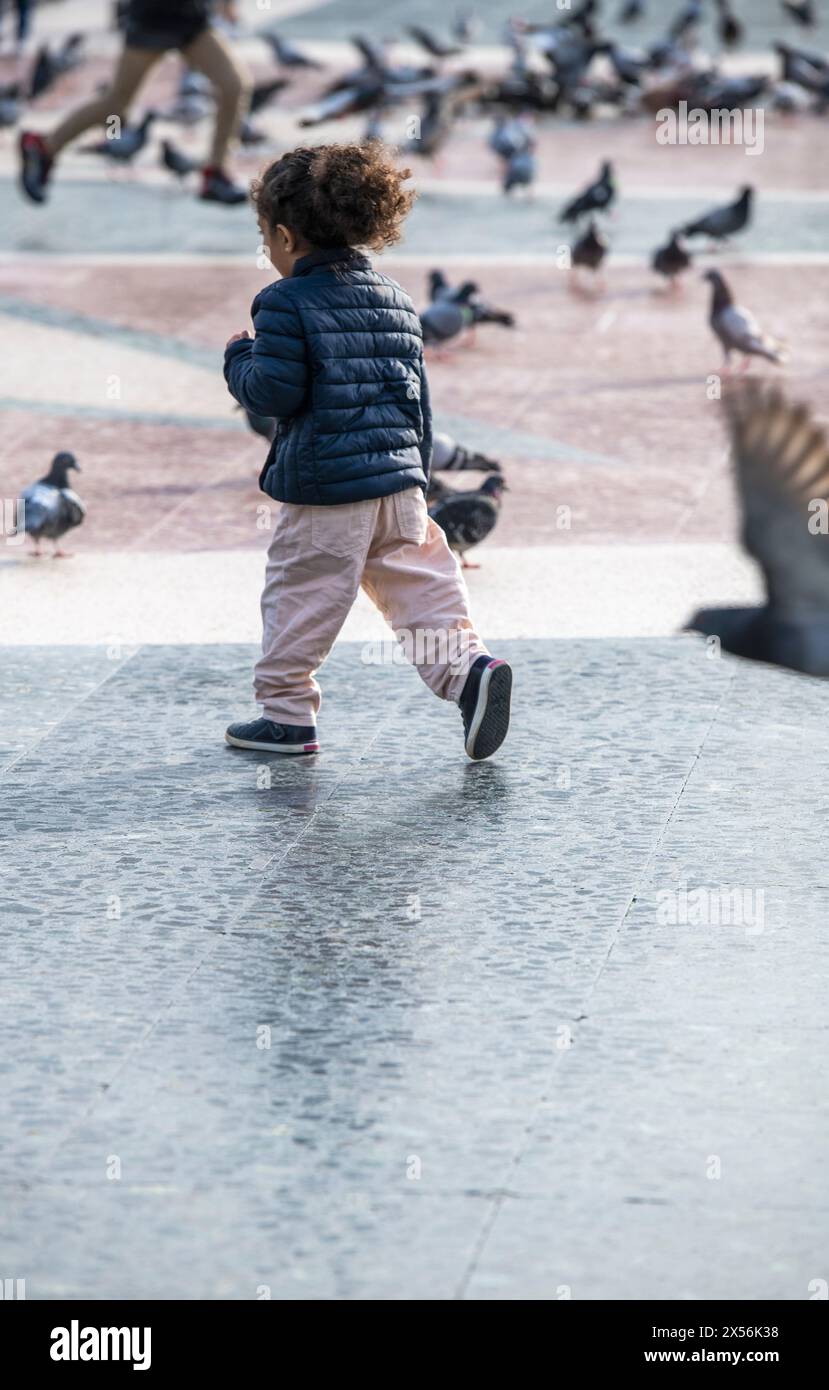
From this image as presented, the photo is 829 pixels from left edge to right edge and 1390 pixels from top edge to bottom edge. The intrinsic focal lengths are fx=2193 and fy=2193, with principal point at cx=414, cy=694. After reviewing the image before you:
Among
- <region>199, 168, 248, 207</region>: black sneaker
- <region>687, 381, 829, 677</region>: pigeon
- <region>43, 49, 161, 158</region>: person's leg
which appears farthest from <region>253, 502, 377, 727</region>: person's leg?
<region>199, 168, 248, 207</region>: black sneaker

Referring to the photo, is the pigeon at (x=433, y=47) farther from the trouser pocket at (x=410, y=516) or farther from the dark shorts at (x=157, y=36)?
the trouser pocket at (x=410, y=516)

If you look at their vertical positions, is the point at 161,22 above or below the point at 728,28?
above

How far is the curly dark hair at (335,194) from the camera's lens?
469cm

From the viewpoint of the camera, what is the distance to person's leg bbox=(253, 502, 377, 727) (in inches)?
192

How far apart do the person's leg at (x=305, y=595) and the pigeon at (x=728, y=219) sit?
6.79 m

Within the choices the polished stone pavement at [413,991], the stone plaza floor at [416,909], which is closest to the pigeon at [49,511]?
the stone plaza floor at [416,909]

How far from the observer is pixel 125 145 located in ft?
45.2

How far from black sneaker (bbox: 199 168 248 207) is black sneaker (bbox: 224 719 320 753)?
7418 mm

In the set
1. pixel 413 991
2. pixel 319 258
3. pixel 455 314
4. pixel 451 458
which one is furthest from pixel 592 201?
pixel 413 991

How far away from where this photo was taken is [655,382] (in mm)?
8812

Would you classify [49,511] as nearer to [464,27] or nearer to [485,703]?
[485,703]

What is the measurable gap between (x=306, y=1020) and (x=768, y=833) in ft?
4.19

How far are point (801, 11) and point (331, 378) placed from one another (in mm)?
17506

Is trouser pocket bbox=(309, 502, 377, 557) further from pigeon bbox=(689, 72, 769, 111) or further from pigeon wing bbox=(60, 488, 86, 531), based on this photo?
pigeon bbox=(689, 72, 769, 111)
